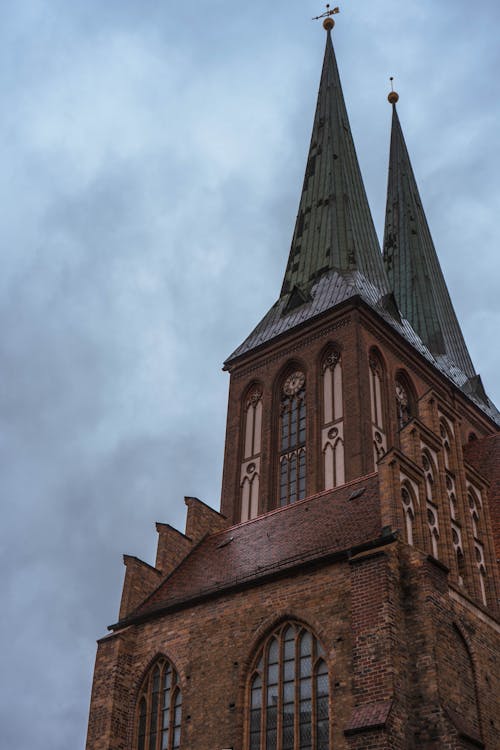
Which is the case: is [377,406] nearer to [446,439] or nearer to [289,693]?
[446,439]

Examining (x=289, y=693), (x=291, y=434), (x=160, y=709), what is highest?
(x=291, y=434)

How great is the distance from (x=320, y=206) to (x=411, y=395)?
32.6ft

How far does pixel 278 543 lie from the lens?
883 inches

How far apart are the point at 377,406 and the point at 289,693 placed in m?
15.7

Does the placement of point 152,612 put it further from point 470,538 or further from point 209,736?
point 470,538

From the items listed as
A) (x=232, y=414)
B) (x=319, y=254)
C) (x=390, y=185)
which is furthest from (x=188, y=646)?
(x=390, y=185)

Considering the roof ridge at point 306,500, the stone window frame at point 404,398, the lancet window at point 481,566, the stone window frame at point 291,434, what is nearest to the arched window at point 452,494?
the lancet window at point 481,566

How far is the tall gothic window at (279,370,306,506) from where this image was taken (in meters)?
32.2

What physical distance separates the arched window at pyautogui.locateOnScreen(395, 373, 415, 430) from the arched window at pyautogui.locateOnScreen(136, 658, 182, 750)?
49.4 ft

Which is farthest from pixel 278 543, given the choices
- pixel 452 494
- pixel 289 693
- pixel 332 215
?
pixel 332 215

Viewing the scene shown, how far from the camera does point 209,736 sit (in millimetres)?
19344

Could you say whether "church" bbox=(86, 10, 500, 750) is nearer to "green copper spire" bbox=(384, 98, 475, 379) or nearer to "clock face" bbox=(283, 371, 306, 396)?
"clock face" bbox=(283, 371, 306, 396)

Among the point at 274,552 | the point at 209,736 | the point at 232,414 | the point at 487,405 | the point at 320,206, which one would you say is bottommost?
the point at 209,736

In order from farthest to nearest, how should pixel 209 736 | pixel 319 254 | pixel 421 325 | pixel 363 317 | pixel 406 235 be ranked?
pixel 406 235
pixel 421 325
pixel 319 254
pixel 363 317
pixel 209 736
